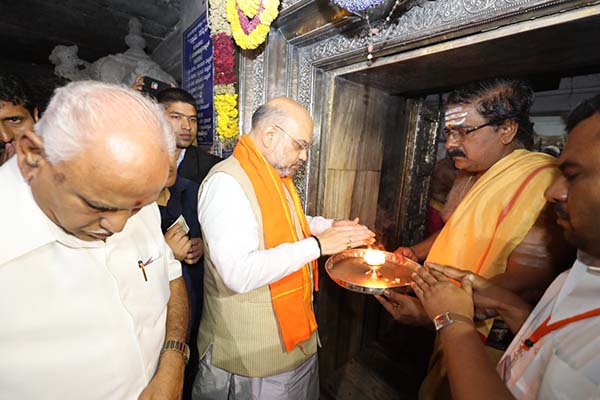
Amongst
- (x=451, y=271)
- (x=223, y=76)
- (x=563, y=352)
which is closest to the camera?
(x=563, y=352)

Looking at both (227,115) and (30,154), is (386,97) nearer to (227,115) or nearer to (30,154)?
(227,115)

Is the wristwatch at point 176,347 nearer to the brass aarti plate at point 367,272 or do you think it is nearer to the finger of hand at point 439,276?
the brass aarti plate at point 367,272

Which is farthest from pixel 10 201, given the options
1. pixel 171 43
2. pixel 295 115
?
pixel 171 43

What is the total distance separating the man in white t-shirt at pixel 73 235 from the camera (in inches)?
33.2

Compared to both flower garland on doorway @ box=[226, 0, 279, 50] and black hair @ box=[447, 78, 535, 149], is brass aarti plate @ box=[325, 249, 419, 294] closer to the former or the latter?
black hair @ box=[447, 78, 535, 149]

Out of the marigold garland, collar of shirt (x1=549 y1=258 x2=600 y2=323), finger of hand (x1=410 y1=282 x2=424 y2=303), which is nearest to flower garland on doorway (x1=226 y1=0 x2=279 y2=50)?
the marigold garland

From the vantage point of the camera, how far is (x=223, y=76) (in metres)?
3.17

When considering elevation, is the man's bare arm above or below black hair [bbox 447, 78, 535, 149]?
below

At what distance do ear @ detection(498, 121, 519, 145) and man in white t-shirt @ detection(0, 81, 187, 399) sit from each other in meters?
2.20

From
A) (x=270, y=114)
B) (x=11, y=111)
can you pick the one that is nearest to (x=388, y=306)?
(x=270, y=114)

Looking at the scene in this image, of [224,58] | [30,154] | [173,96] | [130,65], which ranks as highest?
[130,65]

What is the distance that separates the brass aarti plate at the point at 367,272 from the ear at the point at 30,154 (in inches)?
56.0

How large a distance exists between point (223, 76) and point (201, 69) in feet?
2.35

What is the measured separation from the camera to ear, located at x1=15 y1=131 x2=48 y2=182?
844 millimetres
